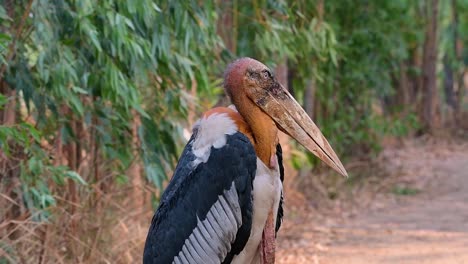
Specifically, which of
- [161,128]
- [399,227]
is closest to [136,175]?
[161,128]

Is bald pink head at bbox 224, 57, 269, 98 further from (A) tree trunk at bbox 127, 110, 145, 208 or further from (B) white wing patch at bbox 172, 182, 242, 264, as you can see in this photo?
(A) tree trunk at bbox 127, 110, 145, 208

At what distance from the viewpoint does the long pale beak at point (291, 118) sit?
13.2 ft

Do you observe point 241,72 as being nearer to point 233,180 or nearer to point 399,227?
point 233,180

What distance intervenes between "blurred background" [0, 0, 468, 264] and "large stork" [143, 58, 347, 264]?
1.12 metres

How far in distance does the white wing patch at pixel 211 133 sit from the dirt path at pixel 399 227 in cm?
392

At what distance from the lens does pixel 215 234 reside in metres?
3.94

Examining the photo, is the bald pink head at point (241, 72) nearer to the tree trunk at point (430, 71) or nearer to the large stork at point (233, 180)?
the large stork at point (233, 180)

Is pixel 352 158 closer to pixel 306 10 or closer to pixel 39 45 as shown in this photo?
pixel 306 10

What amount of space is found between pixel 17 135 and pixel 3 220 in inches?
52.3

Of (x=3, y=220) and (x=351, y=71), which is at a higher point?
(x=3, y=220)

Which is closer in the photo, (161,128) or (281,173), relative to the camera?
(281,173)

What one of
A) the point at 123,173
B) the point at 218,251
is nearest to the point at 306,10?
the point at 123,173

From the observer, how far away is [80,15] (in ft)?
17.1

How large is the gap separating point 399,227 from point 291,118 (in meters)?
5.27
